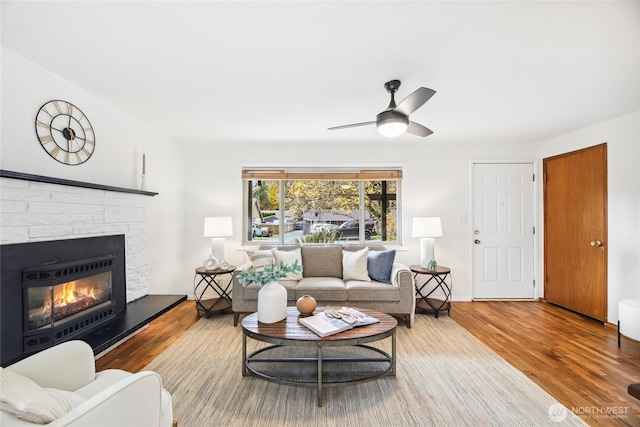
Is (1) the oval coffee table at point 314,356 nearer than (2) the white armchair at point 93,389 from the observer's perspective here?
No

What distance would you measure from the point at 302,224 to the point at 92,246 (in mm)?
2789

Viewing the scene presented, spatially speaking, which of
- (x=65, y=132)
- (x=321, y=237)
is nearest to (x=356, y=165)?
(x=321, y=237)

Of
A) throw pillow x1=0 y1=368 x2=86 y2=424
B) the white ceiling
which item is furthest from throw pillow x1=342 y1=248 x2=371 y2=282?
throw pillow x1=0 y1=368 x2=86 y2=424

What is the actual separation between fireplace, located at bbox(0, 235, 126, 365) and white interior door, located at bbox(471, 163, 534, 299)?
4559mm

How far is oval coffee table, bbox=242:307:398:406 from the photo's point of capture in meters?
2.25

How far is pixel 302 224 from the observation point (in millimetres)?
5023

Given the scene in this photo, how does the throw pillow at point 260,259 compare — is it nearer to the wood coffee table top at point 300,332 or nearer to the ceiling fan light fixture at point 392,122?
the wood coffee table top at point 300,332

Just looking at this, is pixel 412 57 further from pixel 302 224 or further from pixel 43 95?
pixel 302 224

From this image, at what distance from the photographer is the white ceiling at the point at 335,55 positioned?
1.75m

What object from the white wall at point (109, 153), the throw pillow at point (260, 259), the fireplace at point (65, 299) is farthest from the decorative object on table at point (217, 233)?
the fireplace at point (65, 299)

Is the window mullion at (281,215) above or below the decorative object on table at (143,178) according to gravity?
below

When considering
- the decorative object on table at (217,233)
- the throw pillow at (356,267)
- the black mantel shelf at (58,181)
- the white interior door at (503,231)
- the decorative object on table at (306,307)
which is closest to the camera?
the black mantel shelf at (58,181)

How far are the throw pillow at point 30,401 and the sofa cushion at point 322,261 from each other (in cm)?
306

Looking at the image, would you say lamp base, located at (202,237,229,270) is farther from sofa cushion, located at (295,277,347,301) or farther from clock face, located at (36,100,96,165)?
clock face, located at (36,100,96,165)
